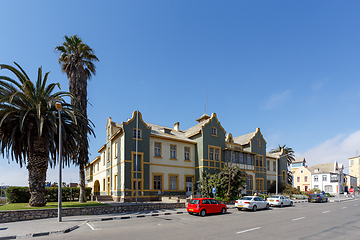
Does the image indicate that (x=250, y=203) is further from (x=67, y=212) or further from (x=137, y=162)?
(x=67, y=212)

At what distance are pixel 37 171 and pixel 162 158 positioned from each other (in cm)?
1625

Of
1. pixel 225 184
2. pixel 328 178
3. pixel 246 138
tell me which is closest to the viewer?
pixel 225 184

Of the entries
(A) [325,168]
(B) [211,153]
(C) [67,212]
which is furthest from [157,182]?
(A) [325,168]

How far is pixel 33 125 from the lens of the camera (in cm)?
2131

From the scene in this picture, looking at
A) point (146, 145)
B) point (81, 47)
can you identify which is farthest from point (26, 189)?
point (81, 47)

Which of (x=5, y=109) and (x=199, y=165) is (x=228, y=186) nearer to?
(x=199, y=165)

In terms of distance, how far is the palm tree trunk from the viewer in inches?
834

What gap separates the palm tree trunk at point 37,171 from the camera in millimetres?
21188

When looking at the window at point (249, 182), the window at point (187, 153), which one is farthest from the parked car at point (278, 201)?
the window at point (187, 153)

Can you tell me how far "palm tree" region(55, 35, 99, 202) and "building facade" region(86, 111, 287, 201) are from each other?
16.5 ft

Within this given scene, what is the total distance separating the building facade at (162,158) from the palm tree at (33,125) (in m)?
9.02

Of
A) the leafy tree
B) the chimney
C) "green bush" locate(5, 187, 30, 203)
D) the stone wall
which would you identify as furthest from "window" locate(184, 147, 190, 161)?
"green bush" locate(5, 187, 30, 203)

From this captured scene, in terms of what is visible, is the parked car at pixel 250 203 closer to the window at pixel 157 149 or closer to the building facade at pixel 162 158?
the building facade at pixel 162 158

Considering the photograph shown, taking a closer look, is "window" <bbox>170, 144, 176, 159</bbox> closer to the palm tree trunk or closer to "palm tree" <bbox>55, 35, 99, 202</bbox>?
"palm tree" <bbox>55, 35, 99, 202</bbox>
